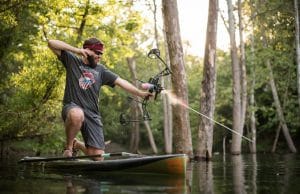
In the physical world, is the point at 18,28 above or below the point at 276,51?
below

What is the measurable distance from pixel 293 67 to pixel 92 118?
2332 centimetres

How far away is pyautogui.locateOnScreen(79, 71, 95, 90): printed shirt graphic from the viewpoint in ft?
23.3

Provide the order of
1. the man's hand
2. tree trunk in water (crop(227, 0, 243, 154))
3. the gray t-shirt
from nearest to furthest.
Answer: the man's hand, the gray t-shirt, tree trunk in water (crop(227, 0, 243, 154))

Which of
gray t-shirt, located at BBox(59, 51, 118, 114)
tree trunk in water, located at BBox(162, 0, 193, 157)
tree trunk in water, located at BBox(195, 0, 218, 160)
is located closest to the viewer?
gray t-shirt, located at BBox(59, 51, 118, 114)

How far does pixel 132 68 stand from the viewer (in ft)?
115

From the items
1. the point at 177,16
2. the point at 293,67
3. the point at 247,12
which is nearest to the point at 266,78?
the point at 293,67

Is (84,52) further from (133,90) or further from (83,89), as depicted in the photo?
(133,90)

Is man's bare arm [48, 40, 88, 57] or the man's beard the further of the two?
the man's beard

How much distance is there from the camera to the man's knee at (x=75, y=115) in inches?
267

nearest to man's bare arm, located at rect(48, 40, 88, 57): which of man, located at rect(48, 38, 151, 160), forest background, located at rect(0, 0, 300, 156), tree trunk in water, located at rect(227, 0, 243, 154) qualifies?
man, located at rect(48, 38, 151, 160)

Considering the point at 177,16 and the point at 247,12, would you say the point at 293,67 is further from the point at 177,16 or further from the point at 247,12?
the point at 177,16

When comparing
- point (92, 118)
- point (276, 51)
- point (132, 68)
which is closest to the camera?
point (92, 118)

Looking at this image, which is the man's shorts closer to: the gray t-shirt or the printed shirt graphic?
the gray t-shirt

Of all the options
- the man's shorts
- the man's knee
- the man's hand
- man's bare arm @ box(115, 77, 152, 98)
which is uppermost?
the man's hand
